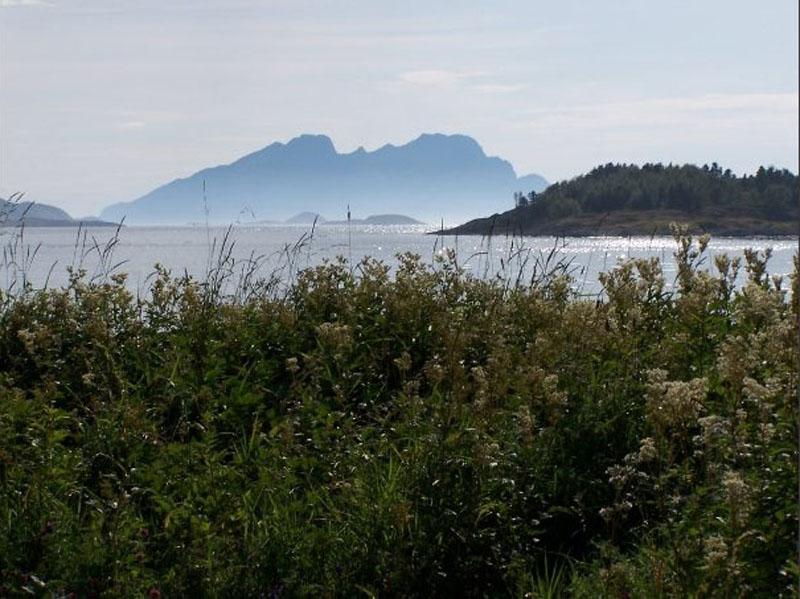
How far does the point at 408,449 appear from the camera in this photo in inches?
198

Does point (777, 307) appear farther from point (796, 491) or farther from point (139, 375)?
point (139, 375)

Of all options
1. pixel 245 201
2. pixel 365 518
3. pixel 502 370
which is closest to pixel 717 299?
pixel 502 370

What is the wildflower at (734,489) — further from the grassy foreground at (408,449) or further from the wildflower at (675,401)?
the wildflower at (675,401)

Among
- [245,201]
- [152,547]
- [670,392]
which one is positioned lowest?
[152,547]

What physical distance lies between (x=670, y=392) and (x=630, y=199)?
78188mm

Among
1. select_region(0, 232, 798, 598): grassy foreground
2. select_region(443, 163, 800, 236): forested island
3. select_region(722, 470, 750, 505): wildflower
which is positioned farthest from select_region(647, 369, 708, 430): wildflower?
select_region(443, 163, 800, 236): forested island

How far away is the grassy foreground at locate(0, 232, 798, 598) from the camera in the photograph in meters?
4.16

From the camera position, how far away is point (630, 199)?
8006cm

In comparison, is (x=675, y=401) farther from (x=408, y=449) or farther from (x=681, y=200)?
(x=681, y=200)

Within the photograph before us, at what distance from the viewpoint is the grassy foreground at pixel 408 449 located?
13.6 ft

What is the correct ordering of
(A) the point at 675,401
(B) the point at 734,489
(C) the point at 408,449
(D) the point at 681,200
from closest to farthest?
(B) the point at 734,489
(A) the point at 675,401
(C) the point at 408,449
(D) the point at 681,200

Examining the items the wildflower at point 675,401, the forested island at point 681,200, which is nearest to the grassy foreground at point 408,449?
the wildflower at point 675,401

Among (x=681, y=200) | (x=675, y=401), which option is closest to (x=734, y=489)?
(x=675, y=401)

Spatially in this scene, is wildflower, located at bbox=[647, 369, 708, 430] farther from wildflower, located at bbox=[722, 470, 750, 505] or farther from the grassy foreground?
wildflower, located at bbox=[722, 470, 750, 505]
